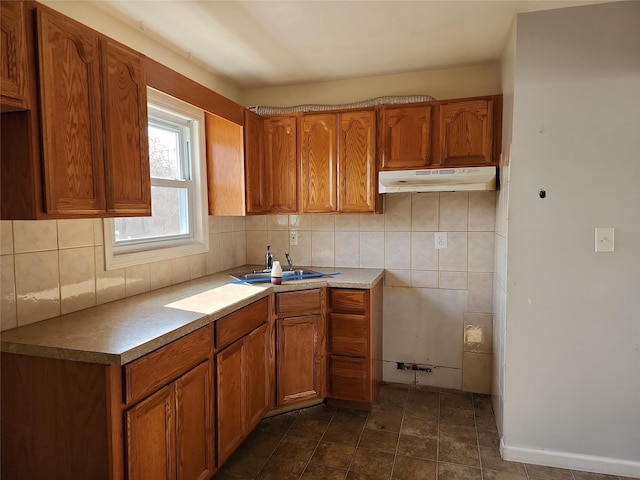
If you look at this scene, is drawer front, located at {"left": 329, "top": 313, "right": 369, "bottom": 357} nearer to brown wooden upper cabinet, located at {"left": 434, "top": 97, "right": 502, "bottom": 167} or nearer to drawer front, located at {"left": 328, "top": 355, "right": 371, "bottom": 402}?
drawer front, located at {"left": 328, "top": 355, "right": 371, "bottom": 402}

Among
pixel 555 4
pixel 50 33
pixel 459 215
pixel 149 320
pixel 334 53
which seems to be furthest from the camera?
pixel 459 215

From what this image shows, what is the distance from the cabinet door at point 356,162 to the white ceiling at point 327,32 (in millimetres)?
404

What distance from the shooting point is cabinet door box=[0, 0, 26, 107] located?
122 cm

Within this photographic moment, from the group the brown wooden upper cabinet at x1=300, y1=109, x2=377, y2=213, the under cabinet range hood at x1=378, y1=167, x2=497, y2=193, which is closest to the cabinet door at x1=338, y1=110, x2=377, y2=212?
the brown wooden upper cabinet at x1=300, y1=109, x2=377, y2=213

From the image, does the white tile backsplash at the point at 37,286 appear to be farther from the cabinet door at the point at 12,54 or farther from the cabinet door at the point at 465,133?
the cabinet door at the point at 465,133

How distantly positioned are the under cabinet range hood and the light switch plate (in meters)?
0.67

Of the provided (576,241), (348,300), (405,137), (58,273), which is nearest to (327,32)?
(405,137)

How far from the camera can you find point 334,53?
2531mm

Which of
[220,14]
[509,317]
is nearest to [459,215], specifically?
[509,317]

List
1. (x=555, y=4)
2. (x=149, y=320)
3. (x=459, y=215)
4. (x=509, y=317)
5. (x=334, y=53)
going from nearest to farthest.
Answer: (x=149, y=320), (x=555, y=4), (x=509, y=317), (x=334, y=53), (x=459, y=215)

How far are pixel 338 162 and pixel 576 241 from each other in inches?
61.3

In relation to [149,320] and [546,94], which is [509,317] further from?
[149,320]

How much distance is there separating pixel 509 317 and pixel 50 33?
2421mm

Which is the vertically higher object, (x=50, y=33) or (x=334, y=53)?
(x=334, y=53)
